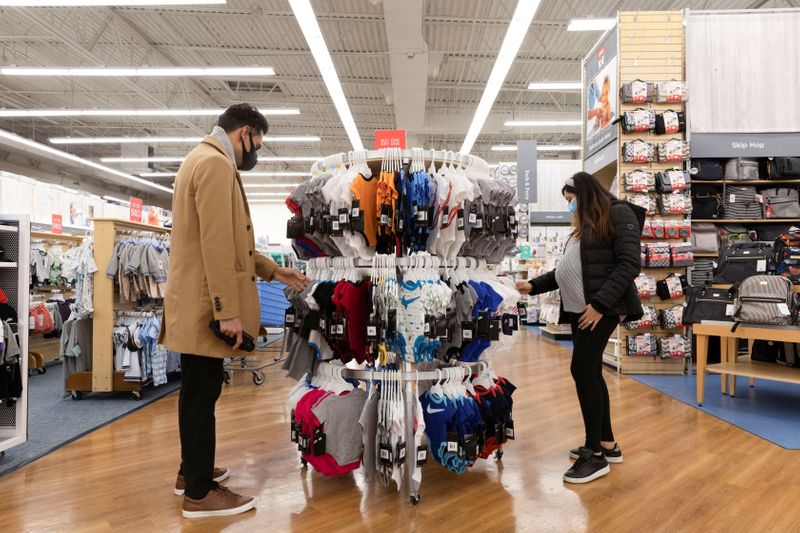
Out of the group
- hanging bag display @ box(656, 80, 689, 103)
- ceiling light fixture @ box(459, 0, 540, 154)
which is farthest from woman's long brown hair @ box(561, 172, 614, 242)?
hanging bag display @ box(656, 80, 689, 103)

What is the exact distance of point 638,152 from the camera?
231 inches

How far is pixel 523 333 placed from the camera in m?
10.0

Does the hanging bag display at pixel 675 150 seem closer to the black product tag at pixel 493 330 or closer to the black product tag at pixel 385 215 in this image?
the black product tag at pixel 493 330

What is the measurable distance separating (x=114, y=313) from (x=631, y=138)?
5.85m

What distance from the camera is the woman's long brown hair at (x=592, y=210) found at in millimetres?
2778

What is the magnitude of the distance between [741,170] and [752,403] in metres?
3.26

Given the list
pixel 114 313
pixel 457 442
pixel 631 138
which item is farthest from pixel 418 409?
pixel 631 138

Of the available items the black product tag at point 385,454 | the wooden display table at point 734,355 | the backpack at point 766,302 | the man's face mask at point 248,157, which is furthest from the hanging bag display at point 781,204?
the man's face mask at point 248,157

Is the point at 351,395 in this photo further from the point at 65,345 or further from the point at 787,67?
the point at 787,67

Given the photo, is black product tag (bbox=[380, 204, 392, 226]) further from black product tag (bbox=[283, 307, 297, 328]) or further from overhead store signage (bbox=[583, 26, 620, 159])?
overhead store signage (bbox=[583, 26, 620, 159])

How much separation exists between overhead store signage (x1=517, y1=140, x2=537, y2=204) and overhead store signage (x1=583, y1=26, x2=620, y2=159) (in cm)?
335

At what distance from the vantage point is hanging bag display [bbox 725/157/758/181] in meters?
6.33

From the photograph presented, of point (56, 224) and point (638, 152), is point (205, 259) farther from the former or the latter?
point (56, 224)

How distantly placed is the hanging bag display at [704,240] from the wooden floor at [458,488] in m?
3.16
